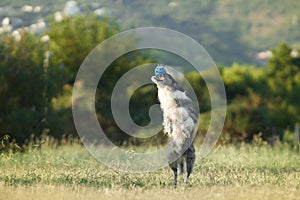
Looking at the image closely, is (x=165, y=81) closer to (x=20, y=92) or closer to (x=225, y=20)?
(x=20, y=92)

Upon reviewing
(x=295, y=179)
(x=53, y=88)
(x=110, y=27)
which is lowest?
(x=295, y=179)

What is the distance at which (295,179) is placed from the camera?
28.9 feet

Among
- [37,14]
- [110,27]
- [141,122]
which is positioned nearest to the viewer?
[141,122]

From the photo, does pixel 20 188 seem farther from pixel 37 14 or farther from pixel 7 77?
pixel 37 14

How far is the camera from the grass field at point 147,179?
281 inches

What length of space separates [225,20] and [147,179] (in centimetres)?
3692

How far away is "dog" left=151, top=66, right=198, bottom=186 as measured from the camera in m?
7.67

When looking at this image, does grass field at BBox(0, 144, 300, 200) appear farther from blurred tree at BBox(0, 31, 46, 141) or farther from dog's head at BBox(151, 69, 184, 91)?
blurred tree at BBox(0, 31, 46, 141)

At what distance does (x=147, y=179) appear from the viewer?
8758mm

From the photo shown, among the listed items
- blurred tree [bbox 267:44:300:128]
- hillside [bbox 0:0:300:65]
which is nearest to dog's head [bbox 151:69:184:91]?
blurred tree [bbox 267:44:300:128]

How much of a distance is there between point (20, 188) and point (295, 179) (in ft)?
12.5

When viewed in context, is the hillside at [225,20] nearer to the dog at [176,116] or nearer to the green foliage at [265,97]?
the green foliage at [265,97]

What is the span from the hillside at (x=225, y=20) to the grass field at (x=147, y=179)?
2206 centimetres

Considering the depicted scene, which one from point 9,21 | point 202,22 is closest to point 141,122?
point 9,21
